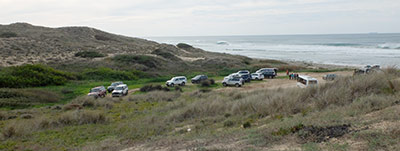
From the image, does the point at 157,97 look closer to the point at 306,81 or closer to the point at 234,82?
the point at 234,82

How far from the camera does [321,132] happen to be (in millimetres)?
9023

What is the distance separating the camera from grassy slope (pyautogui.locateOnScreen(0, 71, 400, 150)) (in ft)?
28.9

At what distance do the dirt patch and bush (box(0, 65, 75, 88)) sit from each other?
3214 cm

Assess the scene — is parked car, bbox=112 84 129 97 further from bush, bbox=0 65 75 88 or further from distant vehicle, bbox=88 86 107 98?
bush, bbox=0 65 75 88

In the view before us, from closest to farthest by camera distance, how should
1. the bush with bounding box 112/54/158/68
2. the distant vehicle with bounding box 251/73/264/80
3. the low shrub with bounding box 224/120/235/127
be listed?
the low shrub with bounding box 224/120/235/127, the distant vehicle with bounding box 251/73/264/80, the bush with bounding box 112/54/158/68

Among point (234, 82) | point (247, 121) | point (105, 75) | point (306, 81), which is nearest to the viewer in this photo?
point (247, 121)

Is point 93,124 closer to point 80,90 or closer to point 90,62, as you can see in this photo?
point 80,90

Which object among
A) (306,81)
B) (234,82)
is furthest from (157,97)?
(306,81)

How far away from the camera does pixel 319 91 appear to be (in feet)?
54.0

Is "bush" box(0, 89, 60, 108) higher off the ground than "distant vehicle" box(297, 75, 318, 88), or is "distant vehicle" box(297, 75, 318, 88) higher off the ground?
"distant vehicle" box(297, 75, 318, 88)

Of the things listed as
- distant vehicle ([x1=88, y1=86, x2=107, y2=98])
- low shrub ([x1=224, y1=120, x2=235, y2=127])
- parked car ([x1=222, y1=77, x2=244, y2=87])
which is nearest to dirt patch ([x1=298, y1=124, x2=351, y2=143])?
low shrub ([x1=224, y1=120, x2=235, y2=127])

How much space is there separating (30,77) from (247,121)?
30.9 m

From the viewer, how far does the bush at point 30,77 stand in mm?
32537

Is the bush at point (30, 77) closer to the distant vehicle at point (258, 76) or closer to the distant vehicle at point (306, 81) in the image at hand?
the distant vehicle at point (258, 76)
